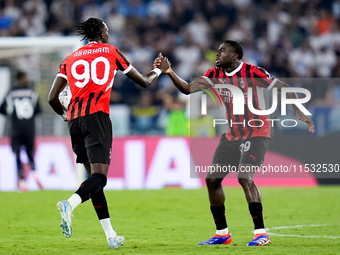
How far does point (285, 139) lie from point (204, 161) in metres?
1.73

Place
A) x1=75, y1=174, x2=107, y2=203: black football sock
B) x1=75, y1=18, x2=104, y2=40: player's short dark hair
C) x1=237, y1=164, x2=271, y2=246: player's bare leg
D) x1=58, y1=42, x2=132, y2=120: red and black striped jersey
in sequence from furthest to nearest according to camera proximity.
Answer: x1=237, y1=164, x2=271, y2=246: player's bare leg, x1=75, y1=18, x2=104, y2=40: player's short dark hair, x1=58, y1=42, x2=132, y2=120: red and black striped jersey, x1=75, y1=174, x2=107, y2=203: black football sock

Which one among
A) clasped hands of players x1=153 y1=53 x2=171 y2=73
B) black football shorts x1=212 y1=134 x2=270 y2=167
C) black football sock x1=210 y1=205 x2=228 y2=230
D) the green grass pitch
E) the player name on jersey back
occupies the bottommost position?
the green grass pitch

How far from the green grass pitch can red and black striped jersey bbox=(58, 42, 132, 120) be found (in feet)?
4.72

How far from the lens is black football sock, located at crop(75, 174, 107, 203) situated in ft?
21.7

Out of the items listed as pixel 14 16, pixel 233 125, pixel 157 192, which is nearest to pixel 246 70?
pixel 233 125

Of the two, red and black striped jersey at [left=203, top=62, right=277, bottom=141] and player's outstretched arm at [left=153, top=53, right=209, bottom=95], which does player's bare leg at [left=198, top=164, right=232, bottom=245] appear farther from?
player's outstretched arm at [left=153, top=53, right=209, bottom=95]

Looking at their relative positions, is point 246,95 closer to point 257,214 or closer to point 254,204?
point 254,204

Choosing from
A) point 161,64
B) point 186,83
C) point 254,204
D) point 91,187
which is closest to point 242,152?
point 254,204

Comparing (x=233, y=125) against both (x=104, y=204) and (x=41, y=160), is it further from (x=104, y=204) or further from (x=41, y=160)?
(x=41, y=160)

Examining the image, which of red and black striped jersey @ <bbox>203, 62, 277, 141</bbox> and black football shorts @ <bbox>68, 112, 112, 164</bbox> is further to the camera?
red and black striped jersey @ <bbox>203, 62, 277, 141</bbox>

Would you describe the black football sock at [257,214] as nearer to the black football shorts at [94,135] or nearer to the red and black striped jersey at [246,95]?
the red and black striped jersey at [246,95]

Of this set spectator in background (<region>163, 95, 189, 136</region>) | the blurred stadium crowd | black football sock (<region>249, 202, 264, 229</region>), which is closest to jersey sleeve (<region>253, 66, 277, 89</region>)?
black football sock (<region>249, 202, 264, 229</region>)

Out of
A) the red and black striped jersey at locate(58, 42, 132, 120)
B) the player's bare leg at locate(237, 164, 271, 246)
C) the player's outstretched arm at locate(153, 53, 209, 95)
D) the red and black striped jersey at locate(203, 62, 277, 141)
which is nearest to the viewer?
the red and black striped jersey at locate(58, 42, 132, 120)

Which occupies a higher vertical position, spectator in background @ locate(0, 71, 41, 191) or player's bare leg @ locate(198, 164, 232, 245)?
spectator in background @ locate(0, 71, 41, 191)
